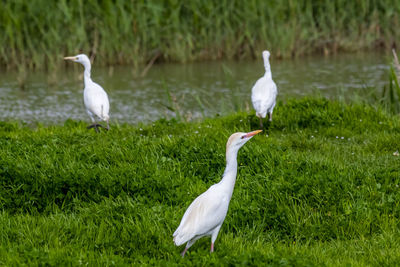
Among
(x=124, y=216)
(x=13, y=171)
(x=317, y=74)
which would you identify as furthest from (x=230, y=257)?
(x=317, y=74)

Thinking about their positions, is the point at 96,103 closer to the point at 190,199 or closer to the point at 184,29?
the point at 190,199

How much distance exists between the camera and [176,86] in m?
12.6

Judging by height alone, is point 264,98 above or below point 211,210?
above

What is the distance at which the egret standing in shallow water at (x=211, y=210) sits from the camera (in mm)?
3666

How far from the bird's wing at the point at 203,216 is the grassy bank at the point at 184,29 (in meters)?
9.60

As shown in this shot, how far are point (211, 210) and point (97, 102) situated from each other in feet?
13.6

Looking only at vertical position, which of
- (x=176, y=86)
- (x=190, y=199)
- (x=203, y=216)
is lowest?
(x=176, y=86)

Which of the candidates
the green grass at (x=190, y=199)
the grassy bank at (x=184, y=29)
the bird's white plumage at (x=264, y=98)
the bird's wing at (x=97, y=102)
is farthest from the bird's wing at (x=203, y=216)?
the grassy bank at (x=184, y=29)

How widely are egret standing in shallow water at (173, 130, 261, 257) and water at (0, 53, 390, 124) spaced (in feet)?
20.2

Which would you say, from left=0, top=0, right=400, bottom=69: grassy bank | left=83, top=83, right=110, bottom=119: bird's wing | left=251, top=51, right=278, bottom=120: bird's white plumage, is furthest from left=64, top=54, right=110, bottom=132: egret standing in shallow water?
left=0, top=0, right=400, bottom=69: grassy bank

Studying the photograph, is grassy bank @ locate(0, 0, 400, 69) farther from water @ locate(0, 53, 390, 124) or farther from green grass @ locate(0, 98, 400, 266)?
green grass @ locate(0, 98, 400, 266)

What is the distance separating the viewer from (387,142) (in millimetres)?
6480

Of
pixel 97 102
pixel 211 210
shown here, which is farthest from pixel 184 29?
pixel 211 210

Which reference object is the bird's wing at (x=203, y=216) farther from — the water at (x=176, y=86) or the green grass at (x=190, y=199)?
the water at (x=176, y=86)
